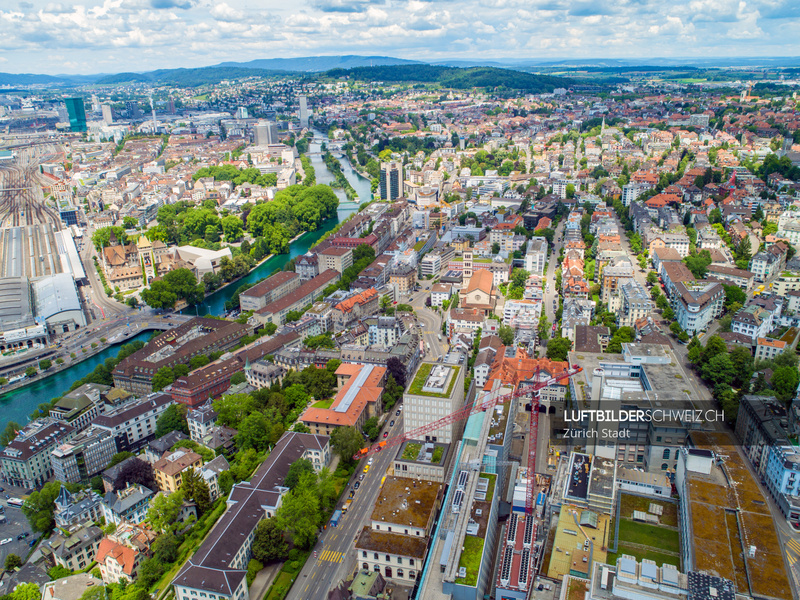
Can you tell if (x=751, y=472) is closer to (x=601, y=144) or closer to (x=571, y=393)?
(x=571, y=393)

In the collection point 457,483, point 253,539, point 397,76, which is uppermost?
point 397,76

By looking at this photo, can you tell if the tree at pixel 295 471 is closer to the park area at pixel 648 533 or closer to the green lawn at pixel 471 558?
the green lawn at pixel 471 558

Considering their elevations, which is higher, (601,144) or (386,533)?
(601,144)

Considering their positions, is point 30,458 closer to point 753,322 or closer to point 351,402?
point 351,402

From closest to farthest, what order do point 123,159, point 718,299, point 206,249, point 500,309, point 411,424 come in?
point 411,424 < point 718,299 < point 500,309 < point 206,249 < point 123,159

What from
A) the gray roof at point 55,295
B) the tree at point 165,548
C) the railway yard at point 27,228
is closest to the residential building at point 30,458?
the tree at point 165,548

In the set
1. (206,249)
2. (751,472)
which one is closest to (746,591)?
(751,472)

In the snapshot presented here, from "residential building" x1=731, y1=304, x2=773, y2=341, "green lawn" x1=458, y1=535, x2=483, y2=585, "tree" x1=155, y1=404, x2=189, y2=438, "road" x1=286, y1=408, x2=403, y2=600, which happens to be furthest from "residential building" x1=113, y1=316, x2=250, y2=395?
"residential building" x1=731, y1=304, x2=773, y2=341

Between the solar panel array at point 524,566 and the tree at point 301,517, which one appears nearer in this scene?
the solar panel array at point 524,566
